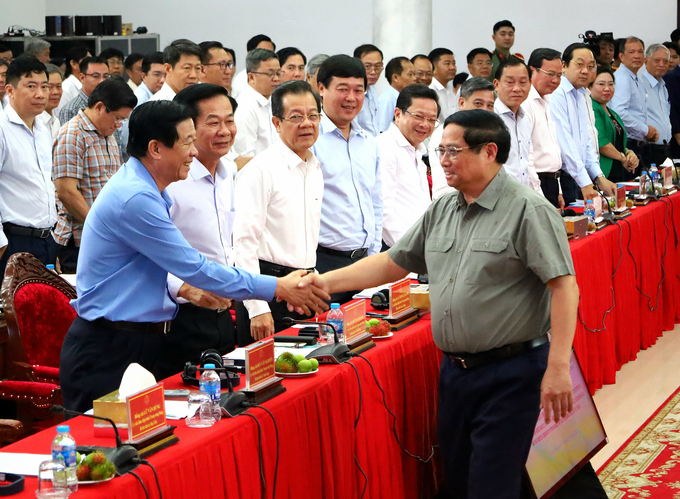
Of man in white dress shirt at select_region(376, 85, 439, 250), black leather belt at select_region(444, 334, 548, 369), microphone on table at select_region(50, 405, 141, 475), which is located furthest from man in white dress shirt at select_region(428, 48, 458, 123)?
microphone on table at select_region(50, 405, 141, 475)

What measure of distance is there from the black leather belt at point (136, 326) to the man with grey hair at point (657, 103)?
633 cm

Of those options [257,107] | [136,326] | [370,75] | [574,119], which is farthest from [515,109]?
[136,326]

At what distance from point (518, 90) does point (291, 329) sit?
242 centimetres

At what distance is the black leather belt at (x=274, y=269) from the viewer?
9.86ft

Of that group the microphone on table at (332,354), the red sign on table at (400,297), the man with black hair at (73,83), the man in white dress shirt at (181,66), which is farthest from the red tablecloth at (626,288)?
the man with black hair at (73,83)

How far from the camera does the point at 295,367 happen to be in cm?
236

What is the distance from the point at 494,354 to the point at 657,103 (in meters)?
6.43

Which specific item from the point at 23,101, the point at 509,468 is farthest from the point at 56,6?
the point at 509,468

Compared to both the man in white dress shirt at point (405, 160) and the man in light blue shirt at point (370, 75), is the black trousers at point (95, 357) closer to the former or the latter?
the man in white dress shirt at point (405, 160)

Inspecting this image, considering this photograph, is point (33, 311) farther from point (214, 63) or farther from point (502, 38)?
point (502, 38)

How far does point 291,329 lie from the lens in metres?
2.81

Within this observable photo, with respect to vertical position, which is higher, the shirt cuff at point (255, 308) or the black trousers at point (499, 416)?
the shirt cuff at point (255, 308)

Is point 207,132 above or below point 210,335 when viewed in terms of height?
above

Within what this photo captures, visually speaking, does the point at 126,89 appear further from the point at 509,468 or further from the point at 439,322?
the point at 509,468
